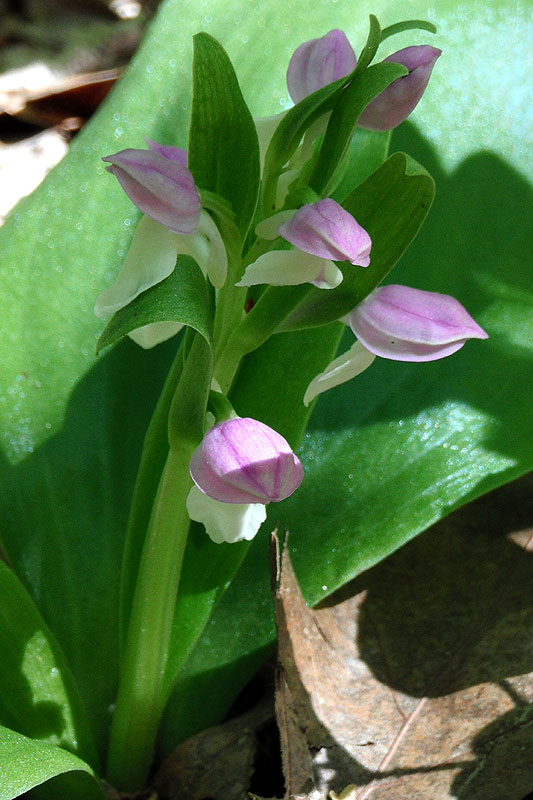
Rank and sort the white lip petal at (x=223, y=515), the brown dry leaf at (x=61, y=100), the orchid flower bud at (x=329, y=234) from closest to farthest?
the orchid flower bud at (x=329, y=234), the white lip petal at (x=223, y=515), the brown dry leaf at (x=61, y=100)

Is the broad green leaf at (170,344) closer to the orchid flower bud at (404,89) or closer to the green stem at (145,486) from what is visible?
the green stem at (145,486)

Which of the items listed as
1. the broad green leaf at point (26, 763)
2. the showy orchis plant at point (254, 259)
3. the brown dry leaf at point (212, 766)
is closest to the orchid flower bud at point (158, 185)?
the showy orchis plant at point (254, 259)

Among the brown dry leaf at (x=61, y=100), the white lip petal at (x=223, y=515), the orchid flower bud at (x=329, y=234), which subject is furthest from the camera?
the brown dry leaf at (x=61, y=100)

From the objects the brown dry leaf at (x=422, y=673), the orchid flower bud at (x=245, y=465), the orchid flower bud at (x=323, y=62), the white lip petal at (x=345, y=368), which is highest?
the orchid flower bud at (x=323, y=62)

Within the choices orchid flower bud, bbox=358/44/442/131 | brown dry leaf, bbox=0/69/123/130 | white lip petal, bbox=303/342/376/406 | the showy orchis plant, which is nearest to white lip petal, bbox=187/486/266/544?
the showy orchis plant

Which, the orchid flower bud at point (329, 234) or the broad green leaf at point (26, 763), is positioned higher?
the orchid flower bud at point (329, 234)

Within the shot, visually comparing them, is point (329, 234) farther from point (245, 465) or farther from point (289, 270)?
point (245, 465)
